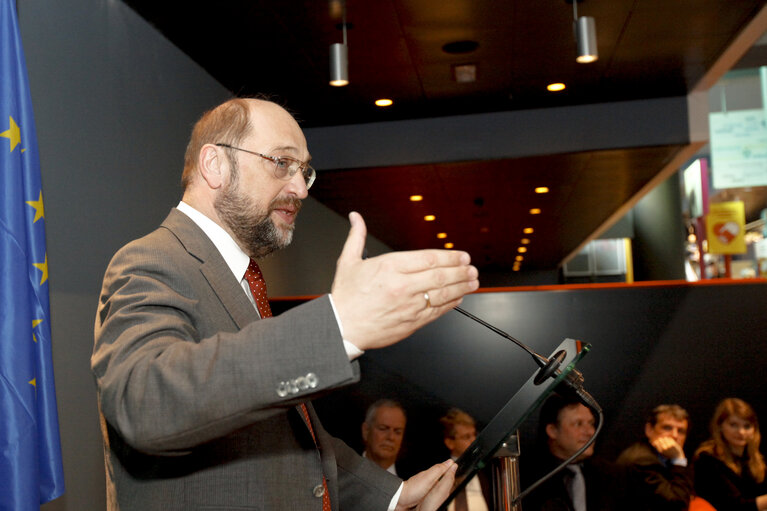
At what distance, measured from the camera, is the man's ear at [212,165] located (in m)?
1.45

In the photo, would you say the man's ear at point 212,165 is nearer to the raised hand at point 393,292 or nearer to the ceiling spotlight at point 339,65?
the raised hand at point 393,292

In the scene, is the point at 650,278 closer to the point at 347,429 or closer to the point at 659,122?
the point at 659,122

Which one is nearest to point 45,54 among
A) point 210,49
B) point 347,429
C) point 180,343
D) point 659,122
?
point 210,49

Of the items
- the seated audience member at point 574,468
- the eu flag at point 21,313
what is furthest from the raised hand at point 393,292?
the seated audience member at point 574,468

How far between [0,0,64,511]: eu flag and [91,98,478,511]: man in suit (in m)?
1.04

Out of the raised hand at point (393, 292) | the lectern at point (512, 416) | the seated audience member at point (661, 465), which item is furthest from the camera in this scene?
the seated audience member at point (661, 465)

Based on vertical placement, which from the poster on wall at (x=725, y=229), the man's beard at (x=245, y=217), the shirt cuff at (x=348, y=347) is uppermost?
the poster on wall at (x=725, y=229)

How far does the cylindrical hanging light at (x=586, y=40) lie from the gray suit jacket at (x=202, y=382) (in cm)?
291

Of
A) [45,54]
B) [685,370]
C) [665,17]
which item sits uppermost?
[665,17]

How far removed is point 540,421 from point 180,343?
3693 mm

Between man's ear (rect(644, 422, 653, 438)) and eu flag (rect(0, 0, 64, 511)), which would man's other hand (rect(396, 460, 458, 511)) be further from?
man's ear (rect(644, 422, 653, 438))

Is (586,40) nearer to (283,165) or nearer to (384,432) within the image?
(384,432)

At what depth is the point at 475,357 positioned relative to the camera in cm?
478

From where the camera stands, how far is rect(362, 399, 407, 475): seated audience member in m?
4.23
